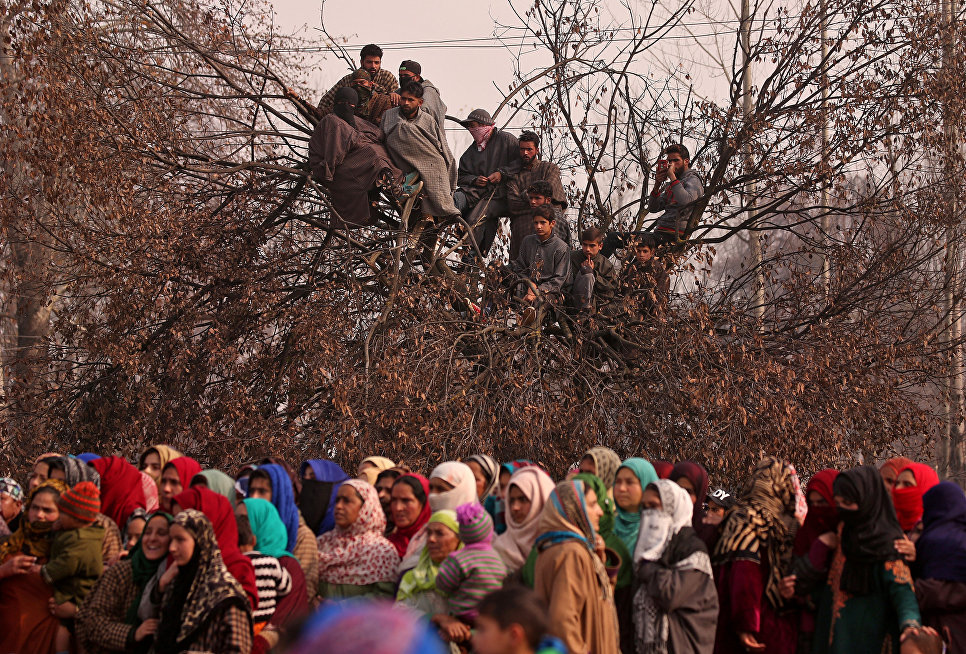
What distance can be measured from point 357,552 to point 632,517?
1.44 metres

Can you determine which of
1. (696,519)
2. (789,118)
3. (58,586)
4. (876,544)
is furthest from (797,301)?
(58,586)

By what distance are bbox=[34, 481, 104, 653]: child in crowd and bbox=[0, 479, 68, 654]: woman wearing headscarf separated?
0.22 feet

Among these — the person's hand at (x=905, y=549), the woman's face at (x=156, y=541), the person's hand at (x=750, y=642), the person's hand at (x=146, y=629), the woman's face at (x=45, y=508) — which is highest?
the person's hand at (x=905, y=549)

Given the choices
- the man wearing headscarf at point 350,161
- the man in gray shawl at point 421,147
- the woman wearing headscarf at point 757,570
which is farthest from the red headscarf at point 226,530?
the man in gray shawl at point 421,147

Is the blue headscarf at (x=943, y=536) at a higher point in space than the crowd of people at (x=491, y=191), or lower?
lower

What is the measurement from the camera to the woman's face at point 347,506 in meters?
5.37

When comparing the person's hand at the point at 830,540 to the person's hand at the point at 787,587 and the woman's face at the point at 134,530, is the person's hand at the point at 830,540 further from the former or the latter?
the woman's face at the point at 134,530

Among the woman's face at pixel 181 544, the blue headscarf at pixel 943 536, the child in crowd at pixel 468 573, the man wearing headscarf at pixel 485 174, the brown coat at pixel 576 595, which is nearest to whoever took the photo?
the brown coat at pixel 576 595

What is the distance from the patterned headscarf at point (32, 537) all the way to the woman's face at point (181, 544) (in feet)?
4.23

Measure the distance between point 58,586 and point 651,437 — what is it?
5.32m

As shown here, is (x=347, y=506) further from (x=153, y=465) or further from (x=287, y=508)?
(x=153, y=465)

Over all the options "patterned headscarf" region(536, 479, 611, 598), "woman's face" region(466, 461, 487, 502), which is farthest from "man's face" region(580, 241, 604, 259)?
"patterned headscarf" region(536, 479, 611, 598)

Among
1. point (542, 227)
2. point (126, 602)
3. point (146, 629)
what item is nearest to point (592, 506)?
point (146, 629)

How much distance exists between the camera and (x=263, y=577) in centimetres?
468
